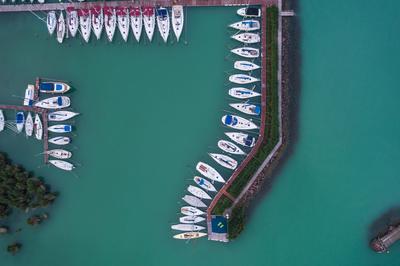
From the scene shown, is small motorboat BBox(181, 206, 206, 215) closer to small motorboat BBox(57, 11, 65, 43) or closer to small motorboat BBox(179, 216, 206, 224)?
small motorboat BBox(179, 216, 206, 224)

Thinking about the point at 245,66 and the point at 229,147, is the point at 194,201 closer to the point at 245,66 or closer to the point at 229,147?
the point at 229,147

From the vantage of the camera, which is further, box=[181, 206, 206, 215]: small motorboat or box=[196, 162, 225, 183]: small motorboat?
box=[181, 206, 206, 215]: small motorboat

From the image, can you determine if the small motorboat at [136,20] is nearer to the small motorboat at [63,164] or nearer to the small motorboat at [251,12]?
the small motorboat at [251,12]

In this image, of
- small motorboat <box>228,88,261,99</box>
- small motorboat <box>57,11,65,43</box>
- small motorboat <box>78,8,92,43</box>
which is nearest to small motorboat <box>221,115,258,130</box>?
small motorboat <box>228,88,261,99</box>

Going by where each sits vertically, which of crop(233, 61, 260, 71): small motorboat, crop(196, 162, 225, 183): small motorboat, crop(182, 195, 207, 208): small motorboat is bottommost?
crop(182, 195, 207, 208): small motorboat

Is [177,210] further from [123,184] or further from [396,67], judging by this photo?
[396,67]

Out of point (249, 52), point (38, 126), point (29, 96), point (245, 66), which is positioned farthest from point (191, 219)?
point (29, 96)

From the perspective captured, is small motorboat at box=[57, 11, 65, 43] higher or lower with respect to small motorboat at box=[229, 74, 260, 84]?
higher
